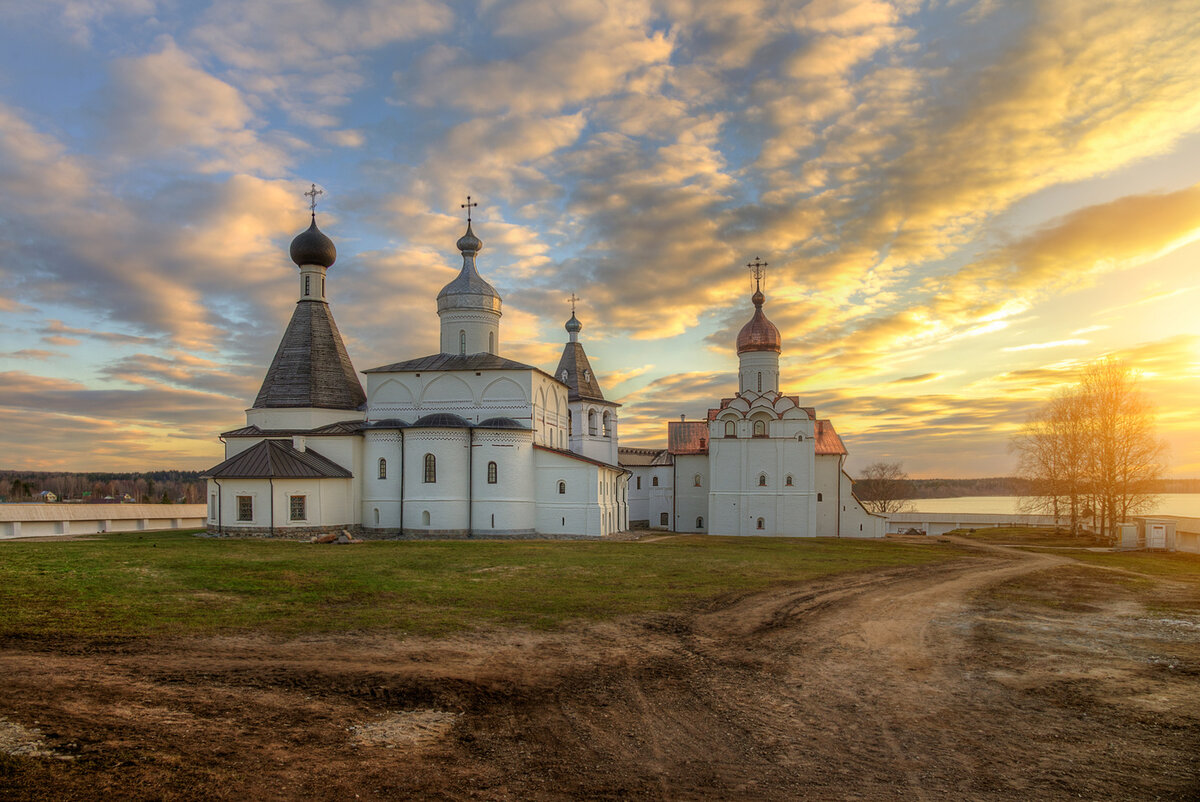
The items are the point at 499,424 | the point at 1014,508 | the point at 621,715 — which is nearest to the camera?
the point at 621,715

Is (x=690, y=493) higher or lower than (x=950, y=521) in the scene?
higher

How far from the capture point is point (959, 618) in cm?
1333

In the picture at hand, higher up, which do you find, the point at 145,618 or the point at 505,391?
the point at 505,391

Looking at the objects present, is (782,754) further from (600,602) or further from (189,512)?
(189,512)

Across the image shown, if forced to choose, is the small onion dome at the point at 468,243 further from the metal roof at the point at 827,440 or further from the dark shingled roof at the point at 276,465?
the metal roof at the point at 827,440

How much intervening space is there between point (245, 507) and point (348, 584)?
1545cm

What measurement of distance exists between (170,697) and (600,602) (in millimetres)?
8077

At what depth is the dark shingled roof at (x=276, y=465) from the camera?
27859mm

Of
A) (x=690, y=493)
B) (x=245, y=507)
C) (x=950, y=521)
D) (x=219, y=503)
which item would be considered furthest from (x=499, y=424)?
Result: (x=950, y=521)

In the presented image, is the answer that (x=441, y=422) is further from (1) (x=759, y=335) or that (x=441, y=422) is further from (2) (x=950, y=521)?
(2) (x=950, y=521)

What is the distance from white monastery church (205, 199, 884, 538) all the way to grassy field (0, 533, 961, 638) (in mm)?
4470

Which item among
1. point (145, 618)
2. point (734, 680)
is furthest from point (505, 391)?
point (734, 680)

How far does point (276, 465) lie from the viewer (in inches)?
1115

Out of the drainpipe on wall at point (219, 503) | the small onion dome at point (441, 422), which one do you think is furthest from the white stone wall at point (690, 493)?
the drainpipe on wall at point (219, 503)
